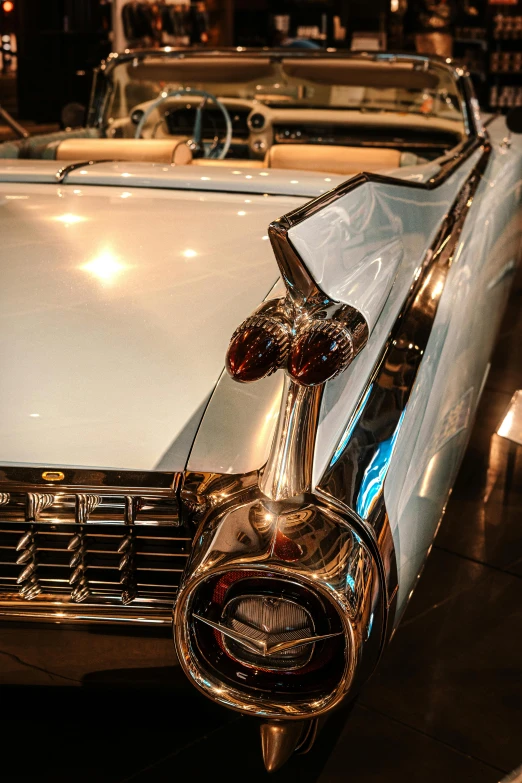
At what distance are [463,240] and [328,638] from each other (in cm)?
106

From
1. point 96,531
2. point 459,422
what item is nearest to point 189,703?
point 96,531

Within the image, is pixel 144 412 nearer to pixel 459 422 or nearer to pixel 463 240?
pixel 459 422

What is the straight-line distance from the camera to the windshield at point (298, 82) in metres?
3.51

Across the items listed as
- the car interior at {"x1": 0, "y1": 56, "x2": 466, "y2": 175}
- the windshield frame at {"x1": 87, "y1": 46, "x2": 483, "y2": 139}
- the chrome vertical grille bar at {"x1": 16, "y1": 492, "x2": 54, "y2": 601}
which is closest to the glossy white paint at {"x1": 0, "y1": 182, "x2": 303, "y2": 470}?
the chrome vertical grille bar at {"x1": 16, "y1": 492, "x2": 54, "y2": 601}

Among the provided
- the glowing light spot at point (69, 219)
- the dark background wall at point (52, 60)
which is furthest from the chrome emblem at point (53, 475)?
the dark background wall at point (52, 60)

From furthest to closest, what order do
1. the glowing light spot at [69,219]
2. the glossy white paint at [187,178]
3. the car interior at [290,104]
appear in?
the car interior at [290,104], the glossy white paint at [187,178], the glowing light spot at [69,219]

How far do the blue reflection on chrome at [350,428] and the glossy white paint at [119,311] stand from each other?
242 millimetres

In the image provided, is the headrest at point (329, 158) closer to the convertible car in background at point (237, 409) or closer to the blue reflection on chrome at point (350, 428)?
the convertible car in background at point (237, 409)

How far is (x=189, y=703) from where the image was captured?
1403 millimetres

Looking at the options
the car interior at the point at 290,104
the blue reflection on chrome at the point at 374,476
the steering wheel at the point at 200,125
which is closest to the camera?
the blue reflection on chrome at the point at 374,476

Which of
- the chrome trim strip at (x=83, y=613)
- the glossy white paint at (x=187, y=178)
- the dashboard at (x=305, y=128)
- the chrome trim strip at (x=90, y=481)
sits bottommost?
the chrome trim strip at (x=83, y=613)

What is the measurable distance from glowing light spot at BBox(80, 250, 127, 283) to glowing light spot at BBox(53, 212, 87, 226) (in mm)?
157

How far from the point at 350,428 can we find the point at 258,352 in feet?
0.84

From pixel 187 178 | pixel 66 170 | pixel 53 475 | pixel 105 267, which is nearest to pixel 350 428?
pixel 53 475
